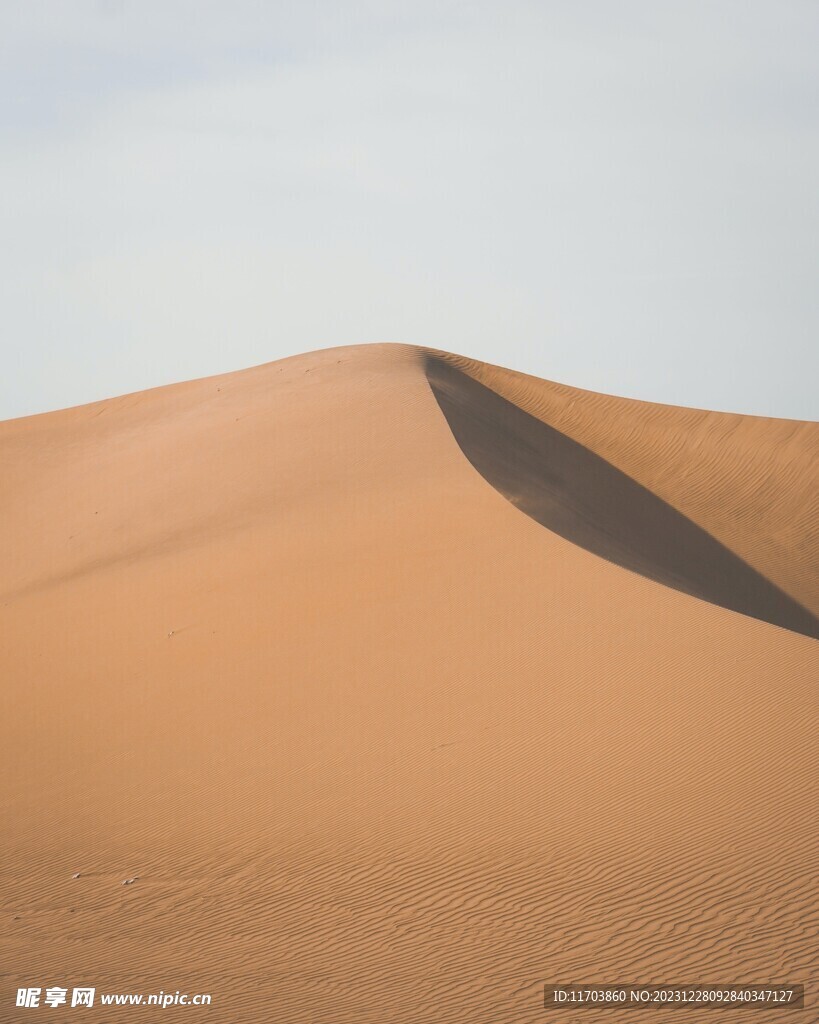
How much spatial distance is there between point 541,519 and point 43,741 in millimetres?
8716

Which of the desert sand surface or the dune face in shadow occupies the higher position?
the dune face in shadow

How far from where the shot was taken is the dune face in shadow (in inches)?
753

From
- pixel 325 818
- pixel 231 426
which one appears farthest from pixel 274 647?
pixel 231 426

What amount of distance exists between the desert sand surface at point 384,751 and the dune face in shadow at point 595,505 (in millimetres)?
277

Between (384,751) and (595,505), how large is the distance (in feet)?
42.7

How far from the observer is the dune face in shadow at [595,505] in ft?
62.7

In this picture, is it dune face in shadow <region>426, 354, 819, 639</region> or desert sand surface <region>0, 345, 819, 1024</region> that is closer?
desert sand surface <region>0, 345, 819, 1024</region>

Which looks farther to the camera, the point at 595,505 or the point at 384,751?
the point at 595,505

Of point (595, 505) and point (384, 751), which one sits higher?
point (595, 505)

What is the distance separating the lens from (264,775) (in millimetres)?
10039

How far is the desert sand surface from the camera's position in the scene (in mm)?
7000

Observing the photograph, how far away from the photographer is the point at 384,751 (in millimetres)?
10070

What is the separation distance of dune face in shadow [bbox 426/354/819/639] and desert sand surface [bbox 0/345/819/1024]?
10.9 inches

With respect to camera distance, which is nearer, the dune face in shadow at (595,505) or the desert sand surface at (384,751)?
the desert sand surface at (384,751)
